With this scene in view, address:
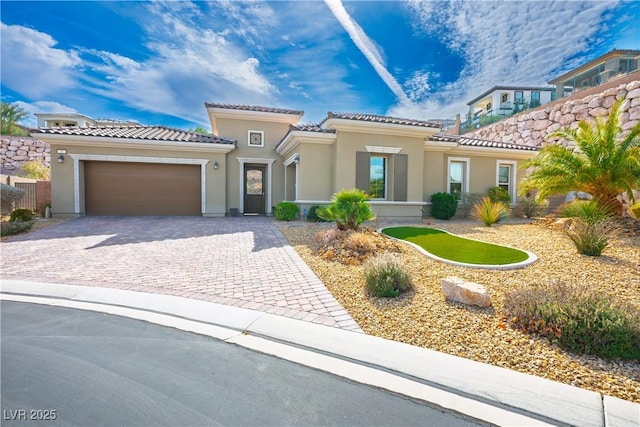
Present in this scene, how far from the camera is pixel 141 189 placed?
15273 millimetres

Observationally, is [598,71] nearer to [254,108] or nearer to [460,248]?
[460,248]

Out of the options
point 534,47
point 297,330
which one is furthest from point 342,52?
point 297,330

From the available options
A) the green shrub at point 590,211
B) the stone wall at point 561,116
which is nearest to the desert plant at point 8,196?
the green shrub at point 590,211

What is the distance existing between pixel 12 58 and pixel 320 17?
478 inches

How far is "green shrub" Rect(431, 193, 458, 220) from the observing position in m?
14.7

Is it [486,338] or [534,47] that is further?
[534,47]

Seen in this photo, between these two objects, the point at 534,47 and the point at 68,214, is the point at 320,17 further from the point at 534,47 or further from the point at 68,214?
the point at 68,214

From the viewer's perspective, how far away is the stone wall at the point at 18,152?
24.8 meters

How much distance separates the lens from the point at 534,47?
14.5 m

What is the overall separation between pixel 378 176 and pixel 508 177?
911cm

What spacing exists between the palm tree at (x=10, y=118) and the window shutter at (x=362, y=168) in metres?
35.0

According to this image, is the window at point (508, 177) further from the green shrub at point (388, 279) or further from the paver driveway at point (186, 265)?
the green shrub at point (388, 279)

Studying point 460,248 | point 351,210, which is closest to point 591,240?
point 460,248

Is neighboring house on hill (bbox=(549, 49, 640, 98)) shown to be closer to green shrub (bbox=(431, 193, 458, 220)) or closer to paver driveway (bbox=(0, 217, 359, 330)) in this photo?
green shrub (bbox=(431, 193, 458, 220))
